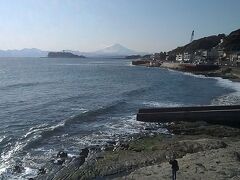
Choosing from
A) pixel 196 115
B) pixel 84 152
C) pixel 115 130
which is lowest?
Result: pixel 115 130

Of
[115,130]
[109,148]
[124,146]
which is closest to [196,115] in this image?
[115,130]

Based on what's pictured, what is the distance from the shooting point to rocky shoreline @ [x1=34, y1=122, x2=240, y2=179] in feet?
55.0

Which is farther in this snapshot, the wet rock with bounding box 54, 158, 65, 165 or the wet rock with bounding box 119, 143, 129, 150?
the wet rock with bounding box 119, 143, 129, 150

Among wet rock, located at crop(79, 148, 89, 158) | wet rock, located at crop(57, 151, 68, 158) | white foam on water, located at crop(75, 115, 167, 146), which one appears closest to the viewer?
wet rock, located at crop(57, 151, 68, 158)

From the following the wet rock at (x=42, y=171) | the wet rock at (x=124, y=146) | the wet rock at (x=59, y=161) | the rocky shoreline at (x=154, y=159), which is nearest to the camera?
the rocky shoreline at (x=154, y=159)

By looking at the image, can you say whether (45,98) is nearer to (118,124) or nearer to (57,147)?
(118,124)

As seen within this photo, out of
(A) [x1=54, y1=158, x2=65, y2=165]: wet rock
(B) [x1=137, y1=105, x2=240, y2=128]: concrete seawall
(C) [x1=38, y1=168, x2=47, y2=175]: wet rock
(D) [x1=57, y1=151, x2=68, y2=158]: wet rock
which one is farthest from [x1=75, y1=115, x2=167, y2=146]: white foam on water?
(C) [x1=38, y1=168, x2=47, y2=175]: wet rock

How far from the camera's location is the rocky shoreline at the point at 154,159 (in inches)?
660

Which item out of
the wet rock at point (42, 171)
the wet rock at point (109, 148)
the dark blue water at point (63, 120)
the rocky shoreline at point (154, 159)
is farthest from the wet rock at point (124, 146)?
the wet rock at point (42, 171)

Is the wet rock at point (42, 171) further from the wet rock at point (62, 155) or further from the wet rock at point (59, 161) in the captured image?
the wet rock at point (62, 155)

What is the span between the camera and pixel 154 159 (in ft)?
63.8

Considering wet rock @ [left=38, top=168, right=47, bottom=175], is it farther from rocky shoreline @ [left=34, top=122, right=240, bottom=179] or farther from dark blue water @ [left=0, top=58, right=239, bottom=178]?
dark blue water @ [left=0, top=58, right=239, bottom=178]

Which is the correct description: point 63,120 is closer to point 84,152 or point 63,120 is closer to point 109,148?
point 109,148

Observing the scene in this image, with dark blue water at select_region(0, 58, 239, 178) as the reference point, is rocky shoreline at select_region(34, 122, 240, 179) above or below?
above
